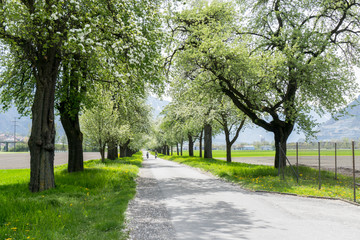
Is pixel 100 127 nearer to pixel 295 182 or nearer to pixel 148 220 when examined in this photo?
pixel 295 182

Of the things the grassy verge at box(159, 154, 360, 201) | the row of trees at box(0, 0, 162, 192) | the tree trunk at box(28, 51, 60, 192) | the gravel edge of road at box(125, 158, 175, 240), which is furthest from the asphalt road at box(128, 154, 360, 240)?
the row of trees at box(0, 0, 162, 192)

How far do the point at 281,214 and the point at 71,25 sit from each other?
9004 millimetres

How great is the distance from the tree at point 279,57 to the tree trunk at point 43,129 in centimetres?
675

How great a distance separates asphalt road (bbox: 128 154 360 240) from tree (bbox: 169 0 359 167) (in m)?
7.46

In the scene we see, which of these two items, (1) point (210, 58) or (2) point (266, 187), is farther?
(1) point (210, 58)

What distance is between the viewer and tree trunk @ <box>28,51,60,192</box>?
1035 cm

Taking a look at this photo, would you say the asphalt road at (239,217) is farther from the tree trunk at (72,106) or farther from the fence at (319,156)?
the tree trunk at (72,106)

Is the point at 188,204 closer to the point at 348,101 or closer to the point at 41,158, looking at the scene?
the point at 41,158

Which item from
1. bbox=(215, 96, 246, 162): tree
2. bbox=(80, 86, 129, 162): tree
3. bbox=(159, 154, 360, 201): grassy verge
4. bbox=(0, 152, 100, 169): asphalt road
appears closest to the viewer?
bbox=(159, 154, 360, 201): grassy verge

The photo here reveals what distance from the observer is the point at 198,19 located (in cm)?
1812

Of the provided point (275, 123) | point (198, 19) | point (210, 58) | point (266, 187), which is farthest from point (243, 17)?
point (266, 187)

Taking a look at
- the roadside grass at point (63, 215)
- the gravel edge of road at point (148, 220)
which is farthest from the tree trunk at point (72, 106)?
the gravel edge of road at point (148, 220)

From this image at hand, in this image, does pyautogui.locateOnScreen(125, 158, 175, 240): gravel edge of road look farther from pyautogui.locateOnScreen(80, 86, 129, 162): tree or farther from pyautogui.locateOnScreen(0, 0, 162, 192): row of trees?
pyautogui.locateOnScreen(80, 86, 129, 162): tree

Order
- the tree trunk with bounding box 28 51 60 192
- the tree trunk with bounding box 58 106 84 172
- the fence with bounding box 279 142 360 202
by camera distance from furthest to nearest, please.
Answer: the tree trunk with bounding box 58 106 84 172 → the fence with bounding box 279 142 360 202 → the tree trunk with bounding box 28 51 60 192
